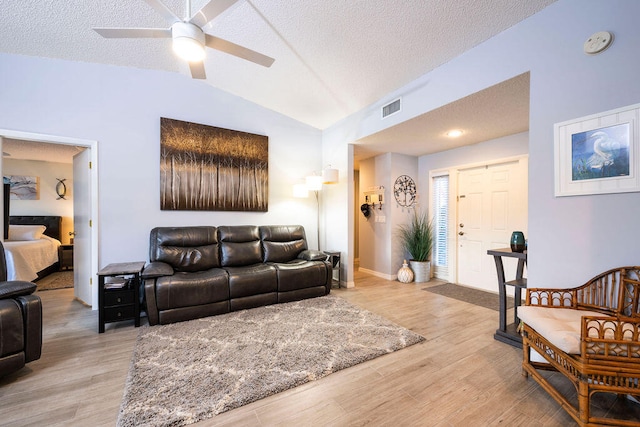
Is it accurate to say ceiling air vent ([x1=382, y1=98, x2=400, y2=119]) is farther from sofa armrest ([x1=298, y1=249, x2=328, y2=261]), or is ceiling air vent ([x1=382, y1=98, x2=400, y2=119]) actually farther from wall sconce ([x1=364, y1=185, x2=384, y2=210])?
sofa armrest ([x1=298, y1=249, x2=328, y2=261])

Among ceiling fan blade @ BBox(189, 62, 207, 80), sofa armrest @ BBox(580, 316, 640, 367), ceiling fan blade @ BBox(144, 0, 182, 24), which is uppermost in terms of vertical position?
ceiling fan blade @ BBox(144, 0, 182, 24)

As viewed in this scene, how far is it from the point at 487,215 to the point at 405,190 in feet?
4.75

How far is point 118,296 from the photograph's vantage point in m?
2.70

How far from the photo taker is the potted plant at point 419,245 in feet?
15.2

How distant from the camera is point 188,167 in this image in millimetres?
3725

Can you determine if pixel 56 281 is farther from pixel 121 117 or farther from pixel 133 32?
pixel 133 32

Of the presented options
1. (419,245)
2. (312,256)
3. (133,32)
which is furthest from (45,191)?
(419,245)

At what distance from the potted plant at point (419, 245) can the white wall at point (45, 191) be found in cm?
743

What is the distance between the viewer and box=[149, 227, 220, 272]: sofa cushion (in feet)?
10.8

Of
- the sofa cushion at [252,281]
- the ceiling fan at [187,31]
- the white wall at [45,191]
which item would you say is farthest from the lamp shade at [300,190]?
the white wall at [45,191]

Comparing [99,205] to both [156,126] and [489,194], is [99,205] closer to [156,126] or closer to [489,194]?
[156,126]

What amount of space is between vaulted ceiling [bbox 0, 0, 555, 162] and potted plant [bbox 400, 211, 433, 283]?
8.28 feet

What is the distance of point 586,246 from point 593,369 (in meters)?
0.90

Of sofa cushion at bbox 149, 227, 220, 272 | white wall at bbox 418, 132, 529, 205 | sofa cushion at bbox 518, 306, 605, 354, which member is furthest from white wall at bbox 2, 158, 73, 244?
→ sofa cushion at bbox 518, 306, 605, 354
